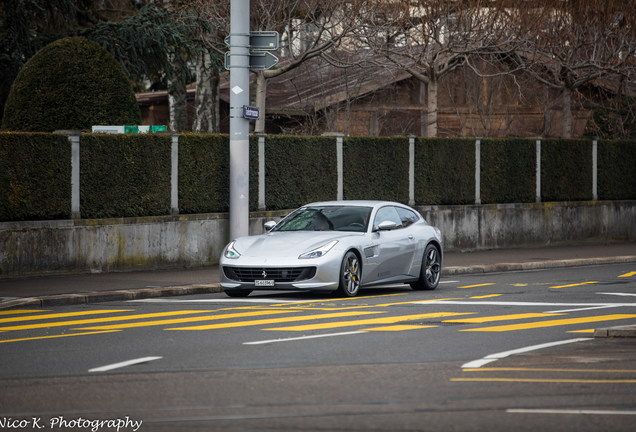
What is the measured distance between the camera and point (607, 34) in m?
32.2

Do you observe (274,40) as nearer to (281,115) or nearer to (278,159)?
(278,159)

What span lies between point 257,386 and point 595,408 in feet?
8.04

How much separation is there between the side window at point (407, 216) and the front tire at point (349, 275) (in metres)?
1.70

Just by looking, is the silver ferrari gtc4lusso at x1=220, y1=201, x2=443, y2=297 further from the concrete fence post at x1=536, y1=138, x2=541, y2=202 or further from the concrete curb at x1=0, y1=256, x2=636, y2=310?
the concrete fence post at x1=536, y1=138, x2=541, y2=202

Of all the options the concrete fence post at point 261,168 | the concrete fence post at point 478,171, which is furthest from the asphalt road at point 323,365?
the concrete fence post at point 478,171

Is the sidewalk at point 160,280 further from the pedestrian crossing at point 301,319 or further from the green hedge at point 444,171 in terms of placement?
the green hedge at point 444,171

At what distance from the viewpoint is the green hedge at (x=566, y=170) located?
1152 inches

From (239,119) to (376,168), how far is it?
5971 mm

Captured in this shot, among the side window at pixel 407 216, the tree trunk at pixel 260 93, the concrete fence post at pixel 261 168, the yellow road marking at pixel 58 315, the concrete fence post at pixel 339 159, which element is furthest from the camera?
the tree trunk at pixel 260 93

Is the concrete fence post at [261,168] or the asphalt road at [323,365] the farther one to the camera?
the concrete fence post at [261,168]

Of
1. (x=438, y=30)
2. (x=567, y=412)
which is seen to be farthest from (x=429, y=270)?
(x=438, y=30)

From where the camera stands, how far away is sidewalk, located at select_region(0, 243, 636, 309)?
47.8ft

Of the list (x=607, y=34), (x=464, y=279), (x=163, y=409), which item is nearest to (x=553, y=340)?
(x=163, y=409)

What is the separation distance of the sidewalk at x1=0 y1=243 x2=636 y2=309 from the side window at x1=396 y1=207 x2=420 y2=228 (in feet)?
10.4
